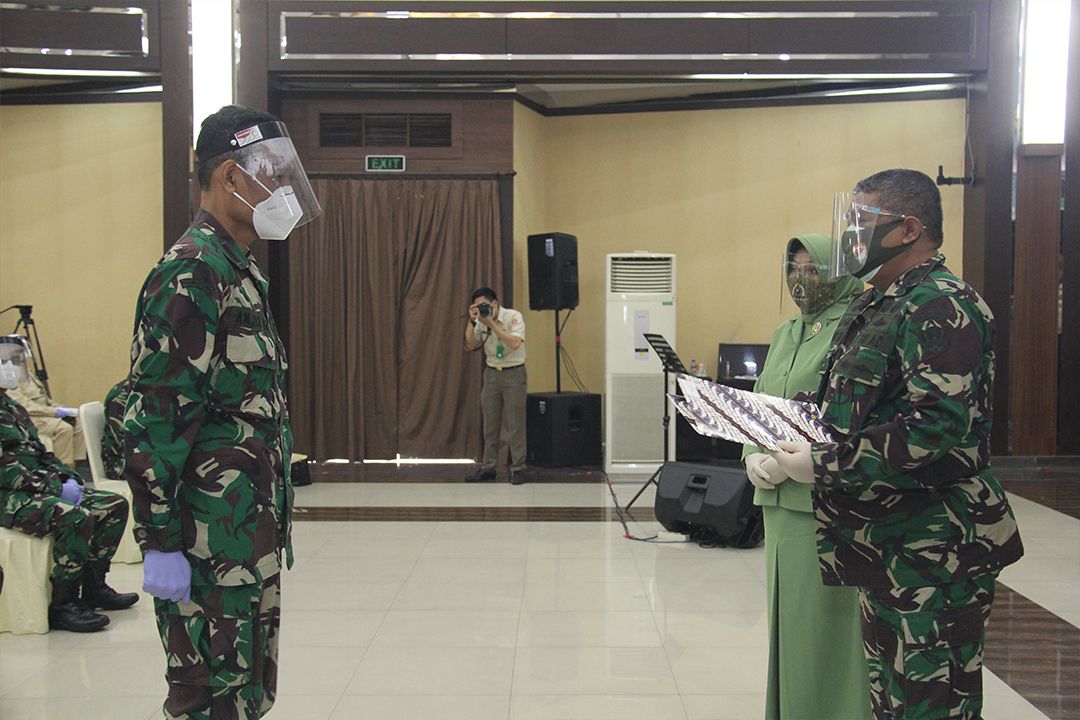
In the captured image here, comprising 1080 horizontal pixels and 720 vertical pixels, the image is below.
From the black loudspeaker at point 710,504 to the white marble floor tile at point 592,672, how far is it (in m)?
1.55

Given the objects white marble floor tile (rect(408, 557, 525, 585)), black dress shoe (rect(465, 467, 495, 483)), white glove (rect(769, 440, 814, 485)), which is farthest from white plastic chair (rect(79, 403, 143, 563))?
white glove (rect(769, 440, 814, 485))

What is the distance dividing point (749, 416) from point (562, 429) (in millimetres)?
6017

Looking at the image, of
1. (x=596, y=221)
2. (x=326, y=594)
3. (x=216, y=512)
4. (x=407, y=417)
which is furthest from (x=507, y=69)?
(x=216, y=512)

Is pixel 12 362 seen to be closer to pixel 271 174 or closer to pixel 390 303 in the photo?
pixel 271 174

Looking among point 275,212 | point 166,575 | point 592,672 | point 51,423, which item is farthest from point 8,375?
point 51,423

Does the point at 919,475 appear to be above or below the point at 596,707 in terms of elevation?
above

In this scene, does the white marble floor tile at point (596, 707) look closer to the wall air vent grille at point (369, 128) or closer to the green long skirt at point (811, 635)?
the green long skirt at point (811, 635)

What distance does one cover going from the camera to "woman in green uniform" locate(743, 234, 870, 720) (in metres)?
2.44

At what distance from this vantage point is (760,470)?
2.36 metres

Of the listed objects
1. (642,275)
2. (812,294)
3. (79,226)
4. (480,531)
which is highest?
(79,226)

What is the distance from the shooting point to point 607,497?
6875 mm

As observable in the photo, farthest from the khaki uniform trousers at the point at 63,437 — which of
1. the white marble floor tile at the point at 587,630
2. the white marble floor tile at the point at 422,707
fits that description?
the white marble floor tile at the point at 422,707

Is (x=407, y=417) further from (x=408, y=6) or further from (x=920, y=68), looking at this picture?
(x=920, y=68)

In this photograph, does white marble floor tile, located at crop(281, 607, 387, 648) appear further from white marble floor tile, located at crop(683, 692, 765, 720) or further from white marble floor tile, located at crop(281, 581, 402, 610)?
white marble floor tile, located at crop(683, 692, 765, 720)
